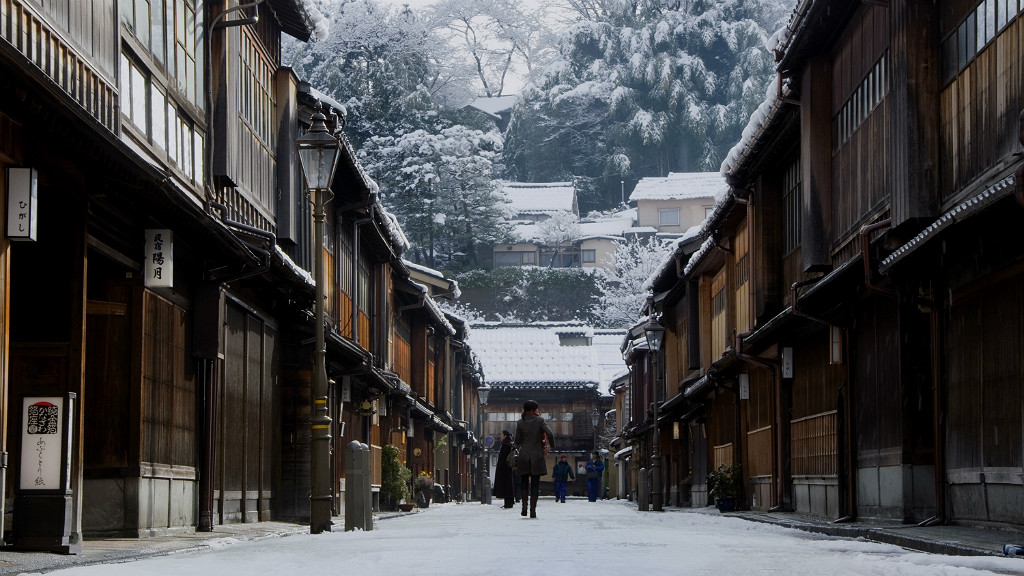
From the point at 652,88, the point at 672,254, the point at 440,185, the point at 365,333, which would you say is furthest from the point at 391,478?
the point at 652,88

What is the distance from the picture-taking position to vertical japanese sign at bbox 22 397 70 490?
34.5 feet

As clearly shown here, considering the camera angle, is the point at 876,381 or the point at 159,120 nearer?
the point at 159,120

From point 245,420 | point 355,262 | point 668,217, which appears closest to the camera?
point 245,420

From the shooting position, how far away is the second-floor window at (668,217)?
286 feet

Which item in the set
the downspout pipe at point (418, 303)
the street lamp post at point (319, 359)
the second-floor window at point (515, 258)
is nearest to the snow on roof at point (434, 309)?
the downspout pipe at point (418, 303)

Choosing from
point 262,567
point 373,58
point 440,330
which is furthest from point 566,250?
point 262,567

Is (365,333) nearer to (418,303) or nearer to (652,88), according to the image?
(418,303)

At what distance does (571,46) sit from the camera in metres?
92.9

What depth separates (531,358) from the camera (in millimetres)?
77375

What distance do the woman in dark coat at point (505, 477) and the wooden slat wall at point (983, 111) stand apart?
22101 millimetres

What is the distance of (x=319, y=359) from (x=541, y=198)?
73400 millimetres

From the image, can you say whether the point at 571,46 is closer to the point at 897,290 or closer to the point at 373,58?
the point at 373,58

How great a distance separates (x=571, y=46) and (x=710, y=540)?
82180 millimetres

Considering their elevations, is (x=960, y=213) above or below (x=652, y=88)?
below
